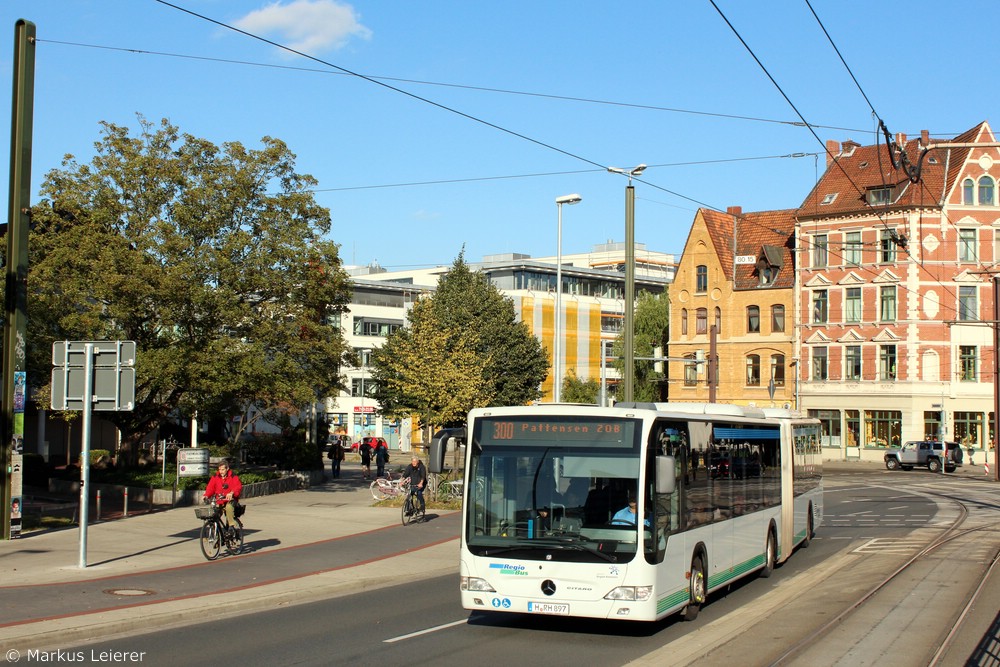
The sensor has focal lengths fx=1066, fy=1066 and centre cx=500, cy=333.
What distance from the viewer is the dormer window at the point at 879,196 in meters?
62.8

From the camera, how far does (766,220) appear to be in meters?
73.3

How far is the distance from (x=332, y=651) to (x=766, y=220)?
6634 centimetres

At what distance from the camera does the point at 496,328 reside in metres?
55.6

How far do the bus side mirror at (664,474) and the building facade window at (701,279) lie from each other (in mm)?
60982

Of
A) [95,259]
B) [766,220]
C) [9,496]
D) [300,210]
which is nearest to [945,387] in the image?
[766,220]

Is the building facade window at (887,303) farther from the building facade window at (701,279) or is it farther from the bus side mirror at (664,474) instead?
the bus side mirror at (664,474)

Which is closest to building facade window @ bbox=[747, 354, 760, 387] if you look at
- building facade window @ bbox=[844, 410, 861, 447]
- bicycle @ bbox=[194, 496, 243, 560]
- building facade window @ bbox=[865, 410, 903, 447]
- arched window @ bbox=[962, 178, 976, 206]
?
building facade window @ bbox=[844, 410, 861, 447]

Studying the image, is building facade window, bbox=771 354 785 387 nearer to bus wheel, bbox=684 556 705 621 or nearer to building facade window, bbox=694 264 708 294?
building facade window, bbox=694 264 708 294

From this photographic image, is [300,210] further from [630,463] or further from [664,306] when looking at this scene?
[664,306]

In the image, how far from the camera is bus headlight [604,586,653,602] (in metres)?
11.3

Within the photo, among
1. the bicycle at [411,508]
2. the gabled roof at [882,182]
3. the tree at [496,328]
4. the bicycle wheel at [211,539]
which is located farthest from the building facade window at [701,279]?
the bicycle wheel at [211,539]

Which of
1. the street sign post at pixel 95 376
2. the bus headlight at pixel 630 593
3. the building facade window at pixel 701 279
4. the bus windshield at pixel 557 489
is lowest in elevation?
the bus headlight at pixel 630 593

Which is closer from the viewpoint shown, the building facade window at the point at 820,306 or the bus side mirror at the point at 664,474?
the bus side mirror at the point at 664,474

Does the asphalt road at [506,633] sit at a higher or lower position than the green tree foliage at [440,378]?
lower
